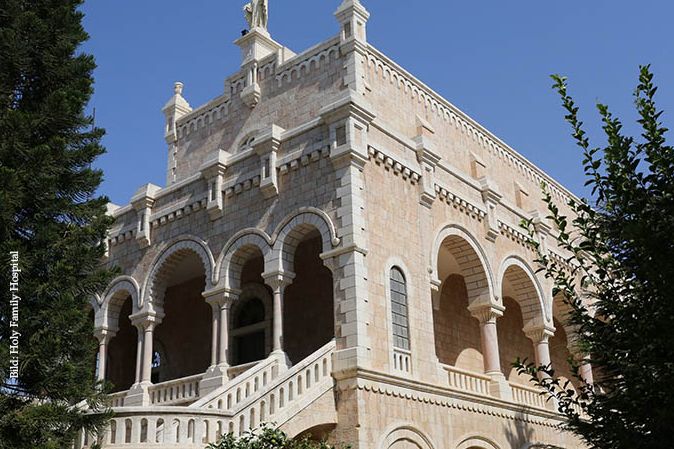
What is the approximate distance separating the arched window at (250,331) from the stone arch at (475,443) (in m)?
5.76

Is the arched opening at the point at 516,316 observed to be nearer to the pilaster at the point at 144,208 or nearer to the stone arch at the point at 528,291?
the stone arch at the point at 528,291

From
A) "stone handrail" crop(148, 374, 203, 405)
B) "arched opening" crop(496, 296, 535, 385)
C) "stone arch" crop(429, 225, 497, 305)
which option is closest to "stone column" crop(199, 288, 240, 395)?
"stone handrail" crop(148, 374, 203, 405)

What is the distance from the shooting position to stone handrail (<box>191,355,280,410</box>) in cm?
1333

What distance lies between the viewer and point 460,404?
1720 cm

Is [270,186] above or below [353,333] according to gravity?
above

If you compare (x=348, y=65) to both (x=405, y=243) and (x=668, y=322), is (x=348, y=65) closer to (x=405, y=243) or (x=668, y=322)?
(x=405, y=243)

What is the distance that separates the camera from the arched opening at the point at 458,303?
19.9 meters

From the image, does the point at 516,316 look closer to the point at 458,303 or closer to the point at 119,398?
the point at 458,303

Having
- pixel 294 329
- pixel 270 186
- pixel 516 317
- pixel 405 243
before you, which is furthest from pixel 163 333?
pixel 516 317

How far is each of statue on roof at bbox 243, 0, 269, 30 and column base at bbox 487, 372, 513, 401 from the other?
40.6 feet

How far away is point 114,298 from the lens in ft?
68.4

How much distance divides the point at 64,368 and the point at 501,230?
14.0 metres

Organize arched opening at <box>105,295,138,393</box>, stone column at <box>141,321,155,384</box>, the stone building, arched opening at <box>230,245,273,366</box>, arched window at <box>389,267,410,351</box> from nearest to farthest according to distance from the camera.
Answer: the stone building → arched window at <box>389,267,410,351</box> → stone column at <box>141,321,155,384</box> → arched opening at <box>230,245,273,366</box> → arched opening at <box>105,295,138,393</box>

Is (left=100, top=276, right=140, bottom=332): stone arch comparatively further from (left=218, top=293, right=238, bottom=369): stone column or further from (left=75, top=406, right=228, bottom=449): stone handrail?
(left=75, top=406, right=228, bottom=449): stone handrail
